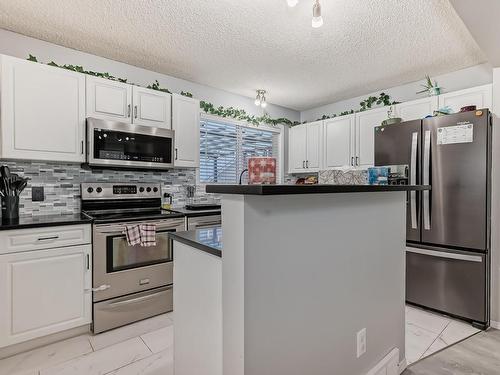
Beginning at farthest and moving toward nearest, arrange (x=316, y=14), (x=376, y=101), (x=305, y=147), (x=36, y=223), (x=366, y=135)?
(x=305, y=147), (x=376, y=101), (x=366, y=135), (x=36, y=223), (x=316, y=14)

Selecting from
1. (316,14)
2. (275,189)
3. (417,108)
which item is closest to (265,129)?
(417,108)

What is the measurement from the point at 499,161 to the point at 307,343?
2.39 m

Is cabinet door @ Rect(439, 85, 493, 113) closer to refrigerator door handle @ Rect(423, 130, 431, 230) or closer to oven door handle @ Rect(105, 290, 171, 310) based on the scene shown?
refrigerator door handle @ Rect(423, 130, 431, 230)

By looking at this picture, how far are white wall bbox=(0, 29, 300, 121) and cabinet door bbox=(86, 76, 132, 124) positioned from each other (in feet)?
1.23

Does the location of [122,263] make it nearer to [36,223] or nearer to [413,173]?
[36,223]

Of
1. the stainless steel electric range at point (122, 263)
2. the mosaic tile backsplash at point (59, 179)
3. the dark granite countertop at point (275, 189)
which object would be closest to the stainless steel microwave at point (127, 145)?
the mosaic tile backsplash at point (59, 179)

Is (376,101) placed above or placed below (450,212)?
above

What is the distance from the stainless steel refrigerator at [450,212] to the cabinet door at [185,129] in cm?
223

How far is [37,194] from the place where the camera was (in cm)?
251

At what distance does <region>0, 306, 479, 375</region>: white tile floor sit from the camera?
1.83 m

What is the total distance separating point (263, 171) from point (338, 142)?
316 centimetres

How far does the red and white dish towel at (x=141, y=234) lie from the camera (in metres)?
2.37

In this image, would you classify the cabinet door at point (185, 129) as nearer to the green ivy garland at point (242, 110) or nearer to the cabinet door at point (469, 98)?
the green ivy garland at point (242, 110)

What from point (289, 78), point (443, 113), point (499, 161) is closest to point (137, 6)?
point (289, 78)
